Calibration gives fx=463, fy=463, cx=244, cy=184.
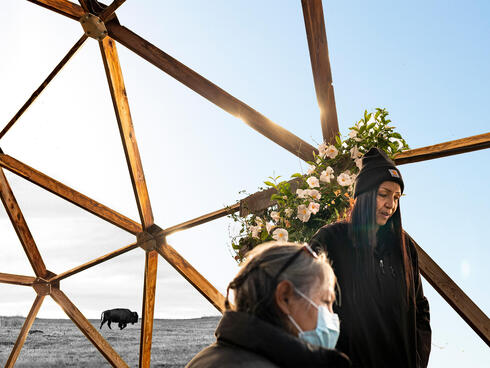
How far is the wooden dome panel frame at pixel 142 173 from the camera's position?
3197 mm

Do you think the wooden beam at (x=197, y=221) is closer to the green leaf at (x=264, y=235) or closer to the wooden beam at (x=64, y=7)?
the green leaf at (x=264, y=235)

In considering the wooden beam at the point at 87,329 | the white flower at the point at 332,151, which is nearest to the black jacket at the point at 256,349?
the white flower at the point at 332,151

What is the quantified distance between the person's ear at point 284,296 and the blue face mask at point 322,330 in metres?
0.02

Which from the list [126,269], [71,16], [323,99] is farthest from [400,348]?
[126,269]

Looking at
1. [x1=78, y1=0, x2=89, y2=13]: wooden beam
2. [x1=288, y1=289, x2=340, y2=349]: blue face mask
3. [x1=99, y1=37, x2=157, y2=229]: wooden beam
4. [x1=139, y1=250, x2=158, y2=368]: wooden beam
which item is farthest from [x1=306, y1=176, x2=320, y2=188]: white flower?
[x1=139, y1=250, x2=158, y2=368]: wooden beam

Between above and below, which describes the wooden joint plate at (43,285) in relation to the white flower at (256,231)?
above

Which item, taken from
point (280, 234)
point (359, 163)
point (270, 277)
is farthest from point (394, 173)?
point (270, 277)

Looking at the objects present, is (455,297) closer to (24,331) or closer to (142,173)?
(142,173)

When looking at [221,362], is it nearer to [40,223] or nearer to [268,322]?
[268,322]

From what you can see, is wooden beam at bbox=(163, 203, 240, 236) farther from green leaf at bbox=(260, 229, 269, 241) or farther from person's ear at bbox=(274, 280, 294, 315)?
person's ear at bbox=(274, 280, 294, 315)

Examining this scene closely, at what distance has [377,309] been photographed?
221 cm

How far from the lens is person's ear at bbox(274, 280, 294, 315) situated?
1178 millimetres

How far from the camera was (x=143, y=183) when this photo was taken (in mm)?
5051

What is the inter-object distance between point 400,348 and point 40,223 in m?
5.85
